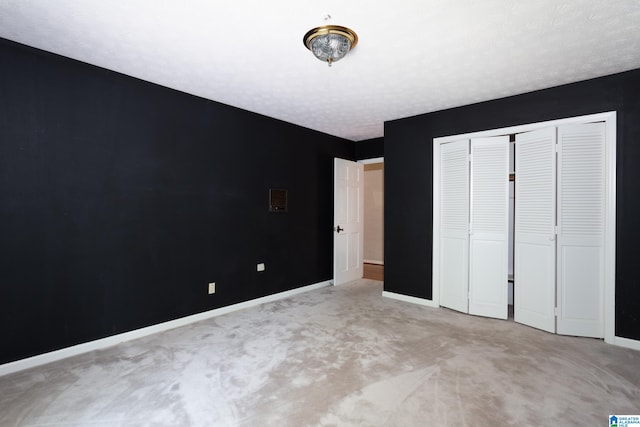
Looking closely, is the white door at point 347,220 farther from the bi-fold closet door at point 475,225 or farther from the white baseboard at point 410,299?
the bi-fold closet door at point 475,225

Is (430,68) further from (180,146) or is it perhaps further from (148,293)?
(148,293)

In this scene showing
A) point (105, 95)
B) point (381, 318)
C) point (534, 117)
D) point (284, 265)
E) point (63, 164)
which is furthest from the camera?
point (284, 265)

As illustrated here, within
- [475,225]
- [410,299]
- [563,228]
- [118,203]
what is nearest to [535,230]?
[563,228]

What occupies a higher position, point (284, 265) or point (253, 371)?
point (284, 265)

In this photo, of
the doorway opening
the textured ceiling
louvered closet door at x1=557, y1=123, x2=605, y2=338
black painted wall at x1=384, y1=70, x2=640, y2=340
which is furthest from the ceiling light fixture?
the doorway opening

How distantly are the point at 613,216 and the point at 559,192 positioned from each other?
1.62ft

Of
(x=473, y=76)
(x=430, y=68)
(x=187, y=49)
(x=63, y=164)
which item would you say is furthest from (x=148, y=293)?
(x=473, y=76)

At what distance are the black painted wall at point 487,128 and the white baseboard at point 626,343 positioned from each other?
0.05m

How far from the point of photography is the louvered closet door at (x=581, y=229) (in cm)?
316

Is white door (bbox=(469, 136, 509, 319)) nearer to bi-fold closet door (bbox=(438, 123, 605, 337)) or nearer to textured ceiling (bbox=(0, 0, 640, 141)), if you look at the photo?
bi-fold closet door (bbox=(438, 123, 605, 337))

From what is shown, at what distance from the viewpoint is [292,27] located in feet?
7.52

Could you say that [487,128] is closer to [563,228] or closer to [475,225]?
[475,225]

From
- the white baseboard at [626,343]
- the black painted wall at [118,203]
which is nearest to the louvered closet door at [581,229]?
the white baseboard at [626,343]

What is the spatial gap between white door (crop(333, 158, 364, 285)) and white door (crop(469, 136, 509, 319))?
2154 millimetres
